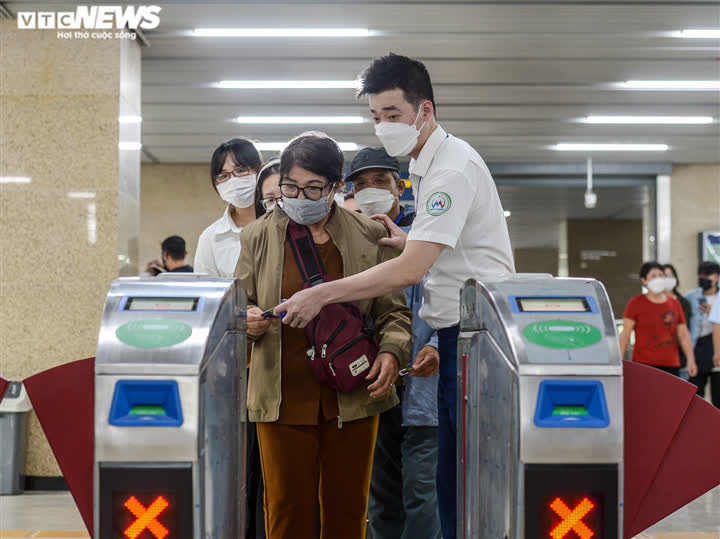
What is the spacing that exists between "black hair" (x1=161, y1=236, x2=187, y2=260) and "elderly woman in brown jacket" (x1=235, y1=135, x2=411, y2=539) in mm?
4597

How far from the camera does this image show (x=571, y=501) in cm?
203

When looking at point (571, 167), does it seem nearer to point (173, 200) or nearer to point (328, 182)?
point (173, 200)

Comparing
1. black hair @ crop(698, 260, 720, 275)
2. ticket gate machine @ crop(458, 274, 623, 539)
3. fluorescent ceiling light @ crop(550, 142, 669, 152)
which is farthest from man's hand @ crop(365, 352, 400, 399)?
fluorescent ceiling light @ crop(550, 142, 669, 152)

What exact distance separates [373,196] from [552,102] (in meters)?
7.28

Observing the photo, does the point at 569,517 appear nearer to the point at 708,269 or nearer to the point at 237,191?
the point at 237,191

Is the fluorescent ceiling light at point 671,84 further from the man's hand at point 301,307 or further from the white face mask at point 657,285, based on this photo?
the man's hand at point 301,307

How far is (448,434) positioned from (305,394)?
46cm

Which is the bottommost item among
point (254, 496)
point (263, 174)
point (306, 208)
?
point (254, 496)

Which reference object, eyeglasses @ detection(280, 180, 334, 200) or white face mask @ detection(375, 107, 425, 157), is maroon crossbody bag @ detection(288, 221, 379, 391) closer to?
eyeglasses @ detection(280, 180, 334, 200)

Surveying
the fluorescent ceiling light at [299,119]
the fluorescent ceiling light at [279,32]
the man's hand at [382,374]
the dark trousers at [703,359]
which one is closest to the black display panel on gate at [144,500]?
the man's hand at [382,374]

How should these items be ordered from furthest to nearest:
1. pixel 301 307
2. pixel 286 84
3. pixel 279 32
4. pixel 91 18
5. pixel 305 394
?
pixel 286 84 < pixel 279 32 < pixel 91 18 < pixel 305 394 < pixel 301 307

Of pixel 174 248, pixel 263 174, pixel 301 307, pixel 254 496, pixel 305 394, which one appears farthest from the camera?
pixel 174 248

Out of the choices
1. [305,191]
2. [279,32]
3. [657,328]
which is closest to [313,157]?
[305,191]

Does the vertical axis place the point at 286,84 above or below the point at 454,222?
above
